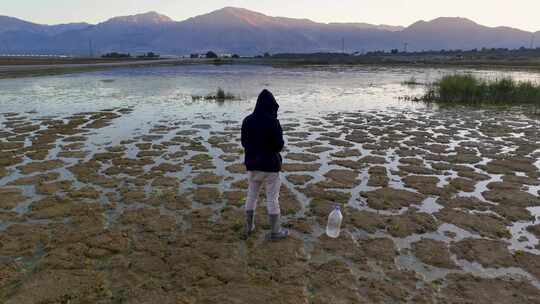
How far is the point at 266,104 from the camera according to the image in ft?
18.0

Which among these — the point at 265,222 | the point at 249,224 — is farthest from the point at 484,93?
the point at 249,224

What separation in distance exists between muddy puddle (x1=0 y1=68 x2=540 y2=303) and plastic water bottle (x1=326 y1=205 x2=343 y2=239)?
6.8 inches

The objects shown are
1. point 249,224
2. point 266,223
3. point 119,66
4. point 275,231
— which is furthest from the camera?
point 119,66

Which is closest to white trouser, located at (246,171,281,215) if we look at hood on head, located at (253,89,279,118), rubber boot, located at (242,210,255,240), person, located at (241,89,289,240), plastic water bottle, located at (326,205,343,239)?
person, located at (241,89,289,240)

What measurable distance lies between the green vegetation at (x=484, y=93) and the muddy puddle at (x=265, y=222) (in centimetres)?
966

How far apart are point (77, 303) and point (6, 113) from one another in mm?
17788

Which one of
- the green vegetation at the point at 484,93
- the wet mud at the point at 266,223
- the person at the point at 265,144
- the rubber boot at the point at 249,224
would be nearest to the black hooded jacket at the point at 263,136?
the person at the point at 265,144

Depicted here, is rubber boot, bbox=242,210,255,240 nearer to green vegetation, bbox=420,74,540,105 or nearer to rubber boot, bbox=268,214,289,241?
rubber boot, bbox=268,214,289,241

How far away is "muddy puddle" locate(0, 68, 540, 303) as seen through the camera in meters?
4.89

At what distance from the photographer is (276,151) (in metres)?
5.65

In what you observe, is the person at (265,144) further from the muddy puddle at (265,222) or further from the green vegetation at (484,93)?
the green vegetation at (484,93)

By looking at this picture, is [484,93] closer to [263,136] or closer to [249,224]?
[249,224]

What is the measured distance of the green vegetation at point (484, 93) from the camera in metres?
22.8

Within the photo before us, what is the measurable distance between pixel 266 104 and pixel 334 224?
240cm
